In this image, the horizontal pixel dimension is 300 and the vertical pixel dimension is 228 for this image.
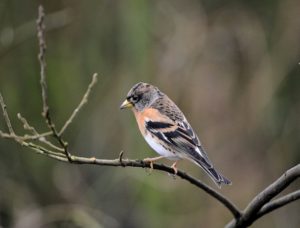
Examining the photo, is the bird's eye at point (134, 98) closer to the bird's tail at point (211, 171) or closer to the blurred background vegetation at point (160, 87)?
the bird's tail at point (211, 171)

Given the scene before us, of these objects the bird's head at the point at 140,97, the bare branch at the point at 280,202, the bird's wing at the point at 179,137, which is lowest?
the bare branch at the point at 280,202

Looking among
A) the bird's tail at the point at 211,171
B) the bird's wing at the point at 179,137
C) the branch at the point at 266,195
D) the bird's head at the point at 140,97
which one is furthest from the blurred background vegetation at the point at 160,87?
the branch at the point at 266,195

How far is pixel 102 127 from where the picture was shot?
19.8ft

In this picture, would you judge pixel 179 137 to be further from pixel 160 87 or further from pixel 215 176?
pixel 160 87

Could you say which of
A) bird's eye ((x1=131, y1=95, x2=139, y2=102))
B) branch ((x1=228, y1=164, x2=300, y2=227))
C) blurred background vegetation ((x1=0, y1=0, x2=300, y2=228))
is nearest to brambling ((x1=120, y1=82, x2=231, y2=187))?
bird's eye ((x1=131, y1=95, x2=139, y2=102))

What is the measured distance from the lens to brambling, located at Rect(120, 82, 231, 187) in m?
3.48

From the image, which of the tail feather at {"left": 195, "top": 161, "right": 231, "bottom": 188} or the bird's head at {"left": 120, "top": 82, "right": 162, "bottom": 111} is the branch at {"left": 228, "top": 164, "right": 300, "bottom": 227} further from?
the bird's head at {"left": 120, "top": 82, "right": 162, "bottom": 111}

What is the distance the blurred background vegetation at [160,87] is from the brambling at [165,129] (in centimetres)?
98

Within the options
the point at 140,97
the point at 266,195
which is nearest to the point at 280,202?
the point at 266,195

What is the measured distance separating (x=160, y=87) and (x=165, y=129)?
2.03 meters

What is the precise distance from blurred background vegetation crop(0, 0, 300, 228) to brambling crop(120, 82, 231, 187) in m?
0.98

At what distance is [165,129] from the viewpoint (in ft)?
12.1

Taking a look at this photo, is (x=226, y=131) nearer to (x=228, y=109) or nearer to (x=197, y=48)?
(x=228, y=109)

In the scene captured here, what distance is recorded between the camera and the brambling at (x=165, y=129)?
3480 mm
